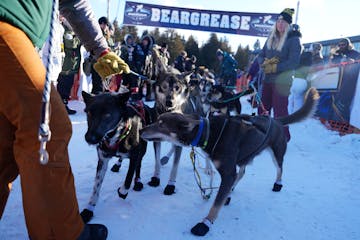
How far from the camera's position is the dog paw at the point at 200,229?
2.22 metres

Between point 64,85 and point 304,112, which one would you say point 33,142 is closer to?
point 304,112

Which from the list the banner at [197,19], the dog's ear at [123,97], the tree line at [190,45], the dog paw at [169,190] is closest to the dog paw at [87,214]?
the dog paw at [169,190]

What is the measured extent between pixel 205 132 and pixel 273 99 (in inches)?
116

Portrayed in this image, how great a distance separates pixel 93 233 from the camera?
5.60 ft

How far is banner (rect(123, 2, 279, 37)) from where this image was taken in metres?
15.6

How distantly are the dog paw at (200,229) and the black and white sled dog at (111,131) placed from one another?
69cm

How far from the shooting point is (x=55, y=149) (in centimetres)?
135

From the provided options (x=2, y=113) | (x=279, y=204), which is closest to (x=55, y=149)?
(x=2, y=113)

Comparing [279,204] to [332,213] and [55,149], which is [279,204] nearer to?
[332,213]

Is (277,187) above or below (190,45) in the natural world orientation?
below

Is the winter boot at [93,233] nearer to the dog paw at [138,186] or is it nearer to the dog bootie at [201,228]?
the dog bootie at [201,228]

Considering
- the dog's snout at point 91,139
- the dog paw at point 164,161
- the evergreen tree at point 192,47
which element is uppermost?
the evergreen tree at point 192,47

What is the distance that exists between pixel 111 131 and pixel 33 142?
1.08 m

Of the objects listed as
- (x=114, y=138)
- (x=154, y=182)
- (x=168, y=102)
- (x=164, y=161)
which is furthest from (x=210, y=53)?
(x=114, y=138)
